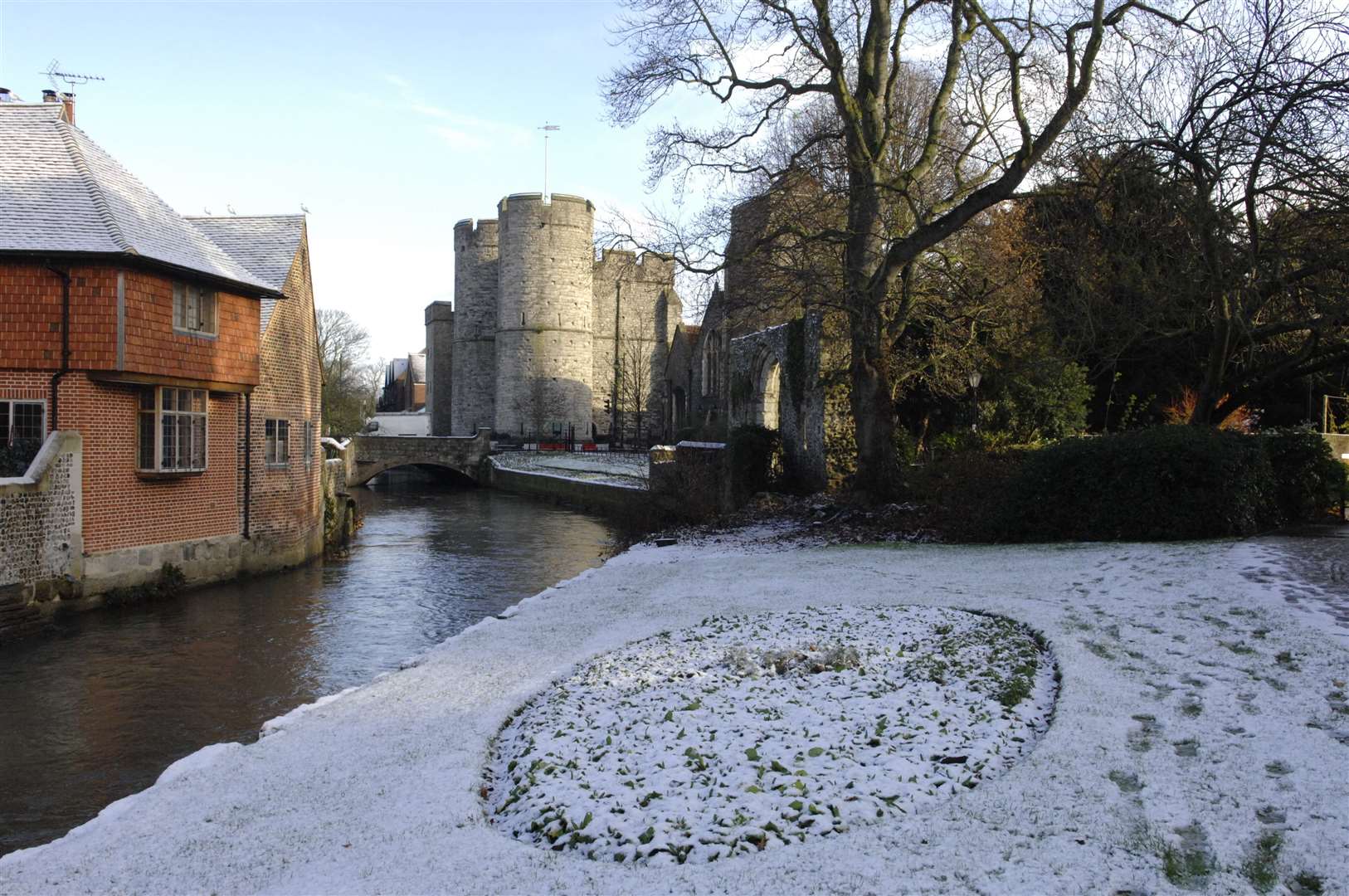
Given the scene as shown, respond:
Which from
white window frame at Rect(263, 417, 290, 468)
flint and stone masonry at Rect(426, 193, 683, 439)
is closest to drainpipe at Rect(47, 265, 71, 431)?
white window frame at Rect(263, 417, 290, 468)

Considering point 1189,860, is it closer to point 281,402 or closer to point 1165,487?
point 1165,487

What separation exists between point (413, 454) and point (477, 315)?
50.8 feet

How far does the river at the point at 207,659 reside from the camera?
7.95 meters

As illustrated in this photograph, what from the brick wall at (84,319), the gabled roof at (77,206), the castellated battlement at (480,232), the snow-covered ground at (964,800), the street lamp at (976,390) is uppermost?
the castellated battlement at (480,232)

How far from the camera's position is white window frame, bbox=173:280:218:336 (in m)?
15.9

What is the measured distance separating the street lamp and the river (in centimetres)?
882

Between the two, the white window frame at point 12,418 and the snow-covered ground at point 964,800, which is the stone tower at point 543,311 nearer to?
the white window frame at point 12,418

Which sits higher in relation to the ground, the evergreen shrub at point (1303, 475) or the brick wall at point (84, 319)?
the brick wall at point (84, 319)

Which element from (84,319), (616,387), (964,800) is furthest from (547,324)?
(964,800)

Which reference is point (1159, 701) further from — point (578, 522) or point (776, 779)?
point (578, 522)

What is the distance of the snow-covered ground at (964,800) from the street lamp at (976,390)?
1156 cm

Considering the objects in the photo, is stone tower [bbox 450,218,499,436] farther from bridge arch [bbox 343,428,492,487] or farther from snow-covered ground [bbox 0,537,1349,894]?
snow-covered ground [bbox 0,537,1349,894]

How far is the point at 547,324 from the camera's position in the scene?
5212cm

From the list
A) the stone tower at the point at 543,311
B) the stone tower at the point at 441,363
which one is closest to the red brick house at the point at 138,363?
the stone tower at the point at 543,311
